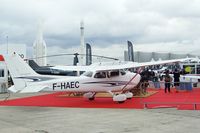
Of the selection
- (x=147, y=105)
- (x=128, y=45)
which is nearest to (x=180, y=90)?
(x=147, y=105)

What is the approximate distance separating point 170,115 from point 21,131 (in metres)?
5.54

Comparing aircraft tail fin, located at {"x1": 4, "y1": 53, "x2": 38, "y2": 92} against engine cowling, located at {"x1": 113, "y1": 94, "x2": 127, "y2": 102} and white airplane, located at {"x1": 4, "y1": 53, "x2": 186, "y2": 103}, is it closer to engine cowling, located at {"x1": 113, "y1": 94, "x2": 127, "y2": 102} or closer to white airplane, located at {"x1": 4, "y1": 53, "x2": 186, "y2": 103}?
white airplane, located at {"x1": 4, "y1": 53, "x2": 186, "y2": 103}

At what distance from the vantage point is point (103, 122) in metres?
11.1

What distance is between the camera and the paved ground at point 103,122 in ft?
31.7

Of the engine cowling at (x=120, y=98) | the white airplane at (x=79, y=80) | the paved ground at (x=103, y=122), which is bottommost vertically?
the paved ground at (x=103, y=122)

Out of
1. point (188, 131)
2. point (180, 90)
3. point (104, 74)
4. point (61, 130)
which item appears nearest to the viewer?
point (188, 131)

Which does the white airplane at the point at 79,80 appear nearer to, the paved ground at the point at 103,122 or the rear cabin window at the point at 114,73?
the rear cabin window at the point at 114,73

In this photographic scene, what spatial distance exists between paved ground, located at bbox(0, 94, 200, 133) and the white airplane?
107 inches

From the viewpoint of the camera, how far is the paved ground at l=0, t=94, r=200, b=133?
9.66 metres

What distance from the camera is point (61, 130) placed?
32.0ft

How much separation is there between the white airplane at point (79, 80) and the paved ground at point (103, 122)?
273 cm

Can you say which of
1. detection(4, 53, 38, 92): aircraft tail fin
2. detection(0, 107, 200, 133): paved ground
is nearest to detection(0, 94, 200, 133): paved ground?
Answer: detection(0, 107, 200, 133): paved ground

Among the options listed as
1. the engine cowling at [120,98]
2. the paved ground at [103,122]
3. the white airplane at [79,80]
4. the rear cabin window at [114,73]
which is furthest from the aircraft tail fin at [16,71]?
the engine cowling at [120,98]

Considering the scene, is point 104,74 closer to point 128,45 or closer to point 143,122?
point 143,122
